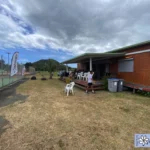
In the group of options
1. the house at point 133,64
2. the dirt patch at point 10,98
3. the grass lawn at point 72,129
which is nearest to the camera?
the grass lawn at point 72,129

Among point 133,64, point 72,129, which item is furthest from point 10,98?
point 133,64

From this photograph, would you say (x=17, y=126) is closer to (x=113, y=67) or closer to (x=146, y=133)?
(x=146, y=133)

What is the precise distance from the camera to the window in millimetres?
9266

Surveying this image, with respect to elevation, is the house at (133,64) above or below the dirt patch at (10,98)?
above

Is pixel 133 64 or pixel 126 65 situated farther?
pixel 126 65

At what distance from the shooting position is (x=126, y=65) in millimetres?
9773

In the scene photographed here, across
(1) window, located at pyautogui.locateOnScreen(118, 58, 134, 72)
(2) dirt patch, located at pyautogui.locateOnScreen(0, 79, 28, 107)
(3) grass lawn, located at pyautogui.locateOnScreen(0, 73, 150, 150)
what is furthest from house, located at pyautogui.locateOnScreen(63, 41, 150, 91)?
(2) dirt patch, located at pyautogui.locateOnScreen(0, 79, 28, 107)

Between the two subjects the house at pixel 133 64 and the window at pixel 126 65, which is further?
the window at pixel 126 65

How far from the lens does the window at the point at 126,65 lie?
9.27 meters

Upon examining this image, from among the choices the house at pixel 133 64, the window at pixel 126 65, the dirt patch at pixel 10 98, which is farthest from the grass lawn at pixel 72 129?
the window at pixel 126 65

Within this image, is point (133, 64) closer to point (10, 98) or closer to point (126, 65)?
point (126, 65)

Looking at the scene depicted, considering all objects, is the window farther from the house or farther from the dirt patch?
the dirt patch

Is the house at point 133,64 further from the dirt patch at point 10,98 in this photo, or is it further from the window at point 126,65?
the dirt patch at point 10,98

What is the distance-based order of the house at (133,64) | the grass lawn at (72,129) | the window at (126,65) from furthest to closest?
the window at (126,65) → the house at (133,64) → the grass lawn at (72,129)
